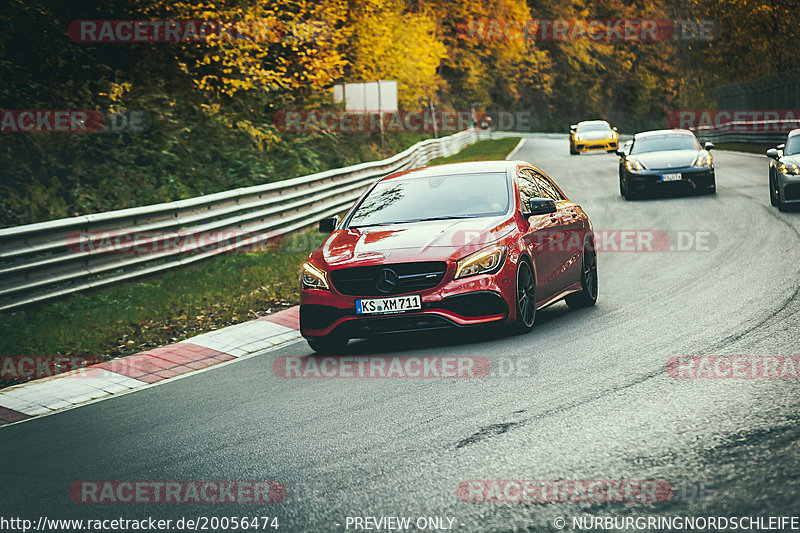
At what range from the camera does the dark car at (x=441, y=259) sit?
825 centimetres

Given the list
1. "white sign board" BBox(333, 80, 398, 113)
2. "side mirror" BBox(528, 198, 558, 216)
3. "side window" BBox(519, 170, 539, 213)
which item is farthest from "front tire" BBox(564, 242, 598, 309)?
"white sign board" BBox(333, 80, 398, 113)

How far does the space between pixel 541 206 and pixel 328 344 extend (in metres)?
2.39

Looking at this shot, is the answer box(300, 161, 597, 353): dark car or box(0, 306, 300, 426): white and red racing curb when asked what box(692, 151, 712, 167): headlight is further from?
box(0, 306, 300, 426): white and red racing curb

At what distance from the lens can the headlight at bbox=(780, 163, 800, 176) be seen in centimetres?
1602

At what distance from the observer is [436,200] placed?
9.54 meters

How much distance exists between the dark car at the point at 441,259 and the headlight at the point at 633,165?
11233 mm

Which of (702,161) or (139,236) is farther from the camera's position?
(702,161)

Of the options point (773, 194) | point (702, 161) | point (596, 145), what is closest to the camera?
point (773, 194)

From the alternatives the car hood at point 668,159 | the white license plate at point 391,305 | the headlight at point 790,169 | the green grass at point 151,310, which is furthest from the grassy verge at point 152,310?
the car hood at point 668,159

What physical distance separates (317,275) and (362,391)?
183 cm

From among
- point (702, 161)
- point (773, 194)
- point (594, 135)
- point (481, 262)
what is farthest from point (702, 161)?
point (594, 135)

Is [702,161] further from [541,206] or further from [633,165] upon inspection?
[541,206]

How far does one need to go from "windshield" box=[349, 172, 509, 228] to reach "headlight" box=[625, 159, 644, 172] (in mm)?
11738

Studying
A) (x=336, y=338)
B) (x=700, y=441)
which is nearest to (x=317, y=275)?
(x=336, y=338)
